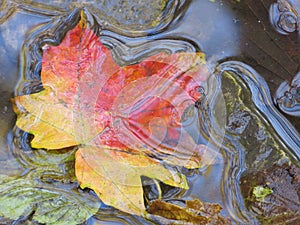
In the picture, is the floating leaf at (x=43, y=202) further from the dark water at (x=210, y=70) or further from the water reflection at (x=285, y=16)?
the water reflection at (x=285, y=16)

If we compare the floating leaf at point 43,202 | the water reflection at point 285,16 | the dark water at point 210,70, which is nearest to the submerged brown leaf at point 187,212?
the dark water at point 210,70

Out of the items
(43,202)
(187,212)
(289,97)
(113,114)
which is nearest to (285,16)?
(289,97)

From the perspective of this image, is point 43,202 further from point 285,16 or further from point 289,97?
point 285,16

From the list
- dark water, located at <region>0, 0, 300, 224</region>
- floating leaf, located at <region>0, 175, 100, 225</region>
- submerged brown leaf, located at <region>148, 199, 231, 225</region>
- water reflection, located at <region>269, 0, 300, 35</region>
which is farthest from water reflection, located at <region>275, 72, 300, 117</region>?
floating leaf, located at <region>0, 175, 100, 225</region>

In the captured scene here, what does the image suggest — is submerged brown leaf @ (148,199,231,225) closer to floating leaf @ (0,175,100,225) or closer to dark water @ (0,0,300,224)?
dark water @ (0,0,300,224)

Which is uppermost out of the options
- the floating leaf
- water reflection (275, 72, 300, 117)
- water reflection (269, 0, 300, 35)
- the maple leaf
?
water reflection (269, 0, 300, 35)

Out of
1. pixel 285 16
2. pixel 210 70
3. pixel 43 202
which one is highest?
pixel 285 16

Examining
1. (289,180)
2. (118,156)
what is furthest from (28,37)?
(289,180)
